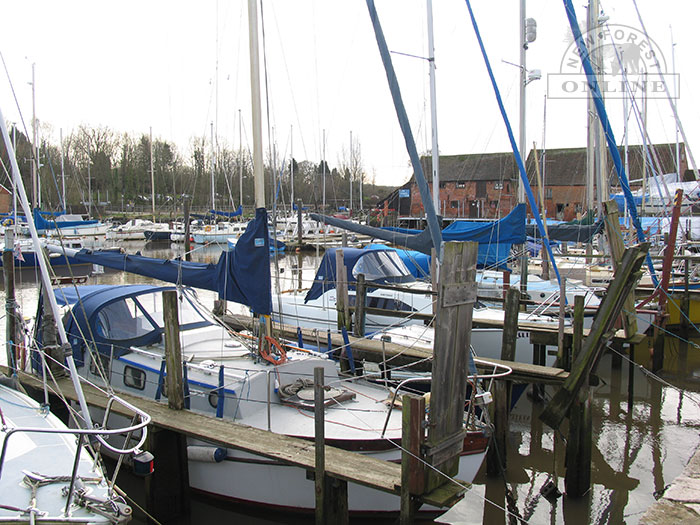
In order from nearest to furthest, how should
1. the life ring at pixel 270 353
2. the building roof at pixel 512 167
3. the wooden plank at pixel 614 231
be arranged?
the life ring at pixel 270 353
the wooden plank at pixel 614 231
the building roof at pixel 512 167

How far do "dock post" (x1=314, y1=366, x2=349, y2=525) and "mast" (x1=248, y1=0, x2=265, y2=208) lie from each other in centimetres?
351

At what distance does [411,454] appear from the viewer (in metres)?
5.64

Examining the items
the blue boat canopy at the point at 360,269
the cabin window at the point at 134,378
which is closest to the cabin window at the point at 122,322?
the cabin window at the point at 134,378

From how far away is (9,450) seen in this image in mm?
5906

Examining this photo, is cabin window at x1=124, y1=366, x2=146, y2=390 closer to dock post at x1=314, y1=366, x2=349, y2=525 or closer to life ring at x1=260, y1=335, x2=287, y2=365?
life ring at x1=260, y1=335, x2=287, y2=365

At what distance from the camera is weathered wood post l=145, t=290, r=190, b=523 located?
7.43m

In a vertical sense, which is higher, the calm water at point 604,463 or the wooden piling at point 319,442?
the wooden piling at point 319,442

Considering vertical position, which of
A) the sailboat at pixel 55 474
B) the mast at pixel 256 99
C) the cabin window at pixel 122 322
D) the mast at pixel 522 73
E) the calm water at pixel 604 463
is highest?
the mast at pixel 522 73

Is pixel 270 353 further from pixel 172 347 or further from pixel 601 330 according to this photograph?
pixel 601 330

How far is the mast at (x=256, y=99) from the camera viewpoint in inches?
328

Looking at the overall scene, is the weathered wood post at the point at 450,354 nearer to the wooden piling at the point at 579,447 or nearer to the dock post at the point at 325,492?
the dock post at the point at 325,492

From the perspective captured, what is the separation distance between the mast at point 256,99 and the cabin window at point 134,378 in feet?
11.1

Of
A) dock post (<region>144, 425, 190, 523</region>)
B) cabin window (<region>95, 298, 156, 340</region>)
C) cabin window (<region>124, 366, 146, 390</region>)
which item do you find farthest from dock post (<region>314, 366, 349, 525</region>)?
cabin window (<region>95, 298, 156, 340</region>)

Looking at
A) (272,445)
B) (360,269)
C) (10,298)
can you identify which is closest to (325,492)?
(272,445)
